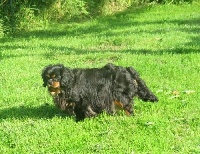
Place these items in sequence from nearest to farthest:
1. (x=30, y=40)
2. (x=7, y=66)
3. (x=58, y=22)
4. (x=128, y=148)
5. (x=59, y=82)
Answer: (x=128, y=148), (x=59, y=82), (x=7, y=66), (x=30, y=40), (x=58, y=22)

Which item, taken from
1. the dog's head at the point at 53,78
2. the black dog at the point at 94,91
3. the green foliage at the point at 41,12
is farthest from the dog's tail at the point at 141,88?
the green foliage at the point at 41,12

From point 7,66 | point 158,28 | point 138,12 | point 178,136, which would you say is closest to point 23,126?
point 178,136

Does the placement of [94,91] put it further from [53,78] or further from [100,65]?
[100,65]

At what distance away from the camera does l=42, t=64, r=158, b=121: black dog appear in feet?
21.9

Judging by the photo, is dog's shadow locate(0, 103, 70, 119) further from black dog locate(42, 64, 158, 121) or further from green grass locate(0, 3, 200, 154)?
black dog locate(42, 64, 158, 121)

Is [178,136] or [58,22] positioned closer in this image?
[178,136]

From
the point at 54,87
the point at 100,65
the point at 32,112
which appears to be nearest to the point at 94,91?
the point at 54,87

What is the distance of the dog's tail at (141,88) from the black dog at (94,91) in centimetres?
11

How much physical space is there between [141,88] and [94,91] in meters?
0.83

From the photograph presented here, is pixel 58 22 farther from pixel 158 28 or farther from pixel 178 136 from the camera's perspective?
pixel 178 136

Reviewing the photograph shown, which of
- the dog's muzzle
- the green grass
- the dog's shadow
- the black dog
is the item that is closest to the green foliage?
the green grass

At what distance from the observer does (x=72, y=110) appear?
6895 millimetres

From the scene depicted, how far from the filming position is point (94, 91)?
6.79 m

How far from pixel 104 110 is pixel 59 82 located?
34.2 inches
